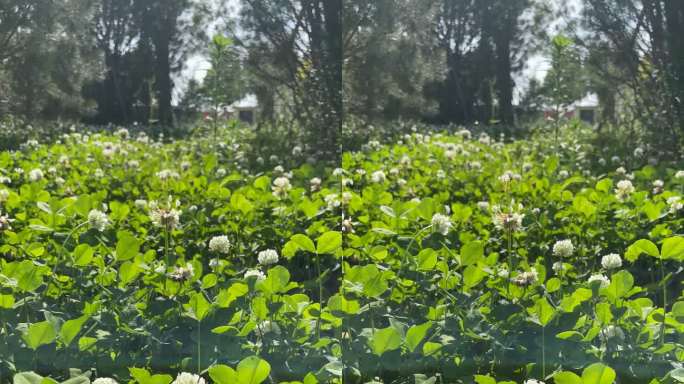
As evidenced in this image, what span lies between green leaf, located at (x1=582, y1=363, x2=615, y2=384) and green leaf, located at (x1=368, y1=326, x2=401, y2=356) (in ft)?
0.94

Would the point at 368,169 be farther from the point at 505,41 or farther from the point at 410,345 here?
the point at 410,345

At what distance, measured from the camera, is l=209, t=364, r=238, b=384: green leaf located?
0.78m

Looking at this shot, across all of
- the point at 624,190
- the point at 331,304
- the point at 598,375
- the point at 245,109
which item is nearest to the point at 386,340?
the point at 331,304

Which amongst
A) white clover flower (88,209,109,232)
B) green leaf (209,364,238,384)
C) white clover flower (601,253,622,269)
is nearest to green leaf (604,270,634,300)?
white clover flower (601,253,622,269)

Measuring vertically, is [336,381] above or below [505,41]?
below

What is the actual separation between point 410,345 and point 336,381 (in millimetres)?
137

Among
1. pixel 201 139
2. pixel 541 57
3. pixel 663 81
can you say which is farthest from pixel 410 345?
pixel 663 81

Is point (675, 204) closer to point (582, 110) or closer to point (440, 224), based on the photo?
point (440, 224)

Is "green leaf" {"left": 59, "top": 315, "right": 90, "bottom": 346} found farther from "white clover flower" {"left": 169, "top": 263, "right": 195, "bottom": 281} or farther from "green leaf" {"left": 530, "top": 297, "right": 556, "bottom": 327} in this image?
"green leaf" {"left": 530, "top": 297, "right": 556, "bottom": 327}

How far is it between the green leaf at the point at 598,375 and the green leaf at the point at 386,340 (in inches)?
11.3

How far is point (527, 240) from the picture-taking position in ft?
7.49

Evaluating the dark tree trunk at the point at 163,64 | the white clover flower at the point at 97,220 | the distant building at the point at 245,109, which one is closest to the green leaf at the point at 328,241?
the white clover flower at the point at 97,220

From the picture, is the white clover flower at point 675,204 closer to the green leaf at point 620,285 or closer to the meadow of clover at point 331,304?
the meadow of clover at point 331,304

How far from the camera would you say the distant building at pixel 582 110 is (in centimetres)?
463
